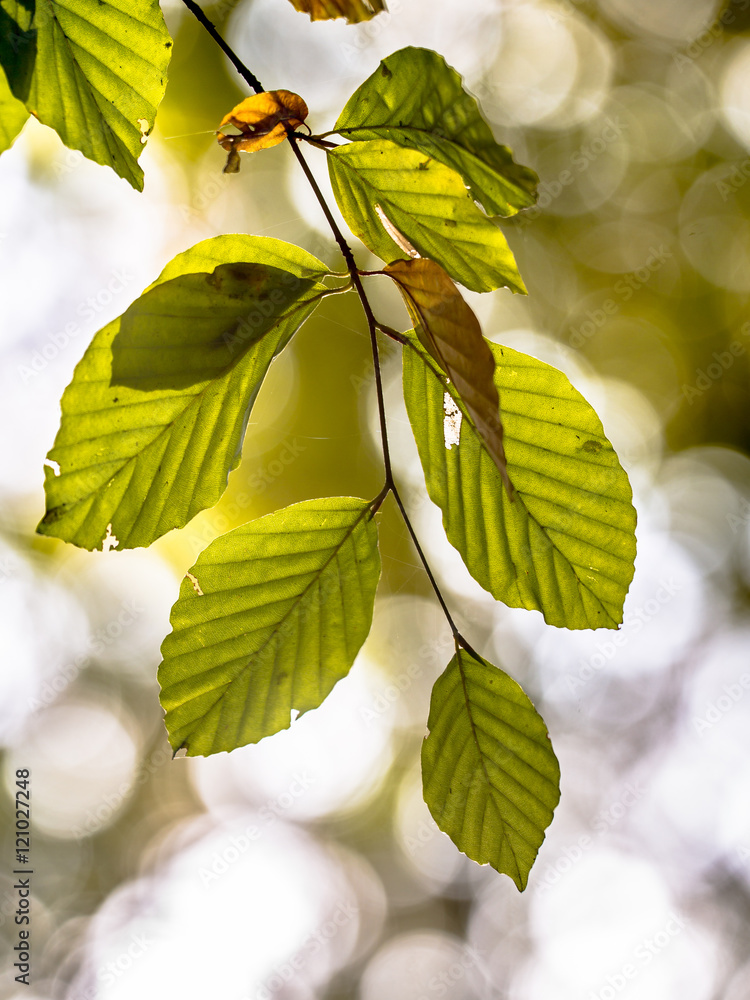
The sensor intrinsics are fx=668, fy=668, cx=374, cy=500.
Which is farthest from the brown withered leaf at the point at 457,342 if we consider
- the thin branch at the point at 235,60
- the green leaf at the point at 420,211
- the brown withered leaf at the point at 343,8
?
the brown withered leaf at the point at 343,8

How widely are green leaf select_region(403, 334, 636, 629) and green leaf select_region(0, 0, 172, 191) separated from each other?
0.92ft

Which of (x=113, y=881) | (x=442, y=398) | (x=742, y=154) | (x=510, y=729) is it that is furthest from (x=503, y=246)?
(x=113, y=881)

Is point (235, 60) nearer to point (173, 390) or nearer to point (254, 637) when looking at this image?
point (173, 390)

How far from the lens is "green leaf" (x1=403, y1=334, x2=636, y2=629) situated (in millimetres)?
591

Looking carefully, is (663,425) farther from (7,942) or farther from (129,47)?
(7,942)

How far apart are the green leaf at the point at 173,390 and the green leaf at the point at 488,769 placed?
0.30 metres

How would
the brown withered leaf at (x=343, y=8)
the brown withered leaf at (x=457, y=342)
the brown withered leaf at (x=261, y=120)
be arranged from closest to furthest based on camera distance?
the brown withered leaf at (x=457, y=342) < the brown withered leaf at (x=261, y=120) < the brown withered leaf at (x=343, y=8)

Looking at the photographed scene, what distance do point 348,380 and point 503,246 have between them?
2.31 m

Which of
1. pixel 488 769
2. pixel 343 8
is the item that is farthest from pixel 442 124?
pixel 488 769

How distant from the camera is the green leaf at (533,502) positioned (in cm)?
59

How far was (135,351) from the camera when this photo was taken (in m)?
0.47

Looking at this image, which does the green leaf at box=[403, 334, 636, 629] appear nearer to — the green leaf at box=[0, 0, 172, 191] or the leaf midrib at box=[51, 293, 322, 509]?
the leaf midrib at box=[51, 293, 322, 509]

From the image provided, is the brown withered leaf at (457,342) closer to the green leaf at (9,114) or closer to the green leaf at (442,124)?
the green leaf at (442,124)

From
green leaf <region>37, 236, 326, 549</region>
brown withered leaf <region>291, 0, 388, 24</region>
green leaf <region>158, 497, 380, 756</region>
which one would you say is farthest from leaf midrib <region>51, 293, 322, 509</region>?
brown withered leaf <region>291, 0, 388, 24</region>
